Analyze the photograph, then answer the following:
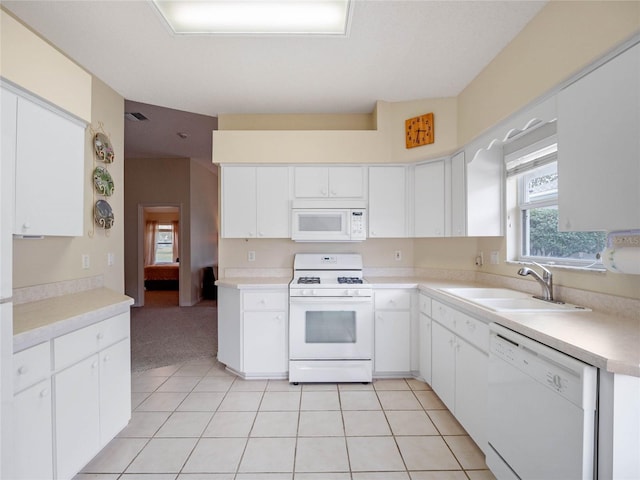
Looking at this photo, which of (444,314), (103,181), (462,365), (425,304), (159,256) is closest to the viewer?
(462,365)

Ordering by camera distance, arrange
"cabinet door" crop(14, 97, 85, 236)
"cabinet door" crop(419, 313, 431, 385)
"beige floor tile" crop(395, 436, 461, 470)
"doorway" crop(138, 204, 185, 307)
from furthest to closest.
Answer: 1. "doorway" crop(138, 204, 185, 307)
2. "cabinet door" crop(419, 313, 431, 385)
3. "beige floor tile" crop(395, 436, 461, 470)
4. "cabinet door" crop(14, 97, 85, 236)

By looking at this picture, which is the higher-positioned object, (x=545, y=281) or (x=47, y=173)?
(x=47, y=173)

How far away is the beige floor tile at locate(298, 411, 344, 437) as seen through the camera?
2066 millimetres

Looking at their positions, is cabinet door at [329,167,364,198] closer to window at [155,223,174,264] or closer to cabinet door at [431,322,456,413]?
cabinet door at [431,322,456,413]

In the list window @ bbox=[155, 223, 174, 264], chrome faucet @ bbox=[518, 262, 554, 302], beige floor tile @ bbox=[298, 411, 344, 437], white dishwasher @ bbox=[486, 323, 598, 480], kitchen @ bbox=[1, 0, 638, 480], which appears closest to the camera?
white dishwasher @ bbox=[486, 323, 598, 480]

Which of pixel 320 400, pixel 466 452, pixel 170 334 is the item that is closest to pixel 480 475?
pixel 466 452

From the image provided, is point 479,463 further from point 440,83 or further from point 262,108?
point 262,108

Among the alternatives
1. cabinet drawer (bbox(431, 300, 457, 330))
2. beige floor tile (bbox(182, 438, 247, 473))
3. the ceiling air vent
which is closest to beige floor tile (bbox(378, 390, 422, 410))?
cabinet drawer (bbox(431, 300, 457, 330))

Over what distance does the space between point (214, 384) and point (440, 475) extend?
6.39 ft

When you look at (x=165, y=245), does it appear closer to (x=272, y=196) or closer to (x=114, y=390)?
(x=272, y=196)

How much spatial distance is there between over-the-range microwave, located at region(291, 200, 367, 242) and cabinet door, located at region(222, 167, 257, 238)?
438mm

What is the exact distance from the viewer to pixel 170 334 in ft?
13.7

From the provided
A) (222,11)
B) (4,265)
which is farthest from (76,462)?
(222,11)

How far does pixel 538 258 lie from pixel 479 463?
1.44 m
